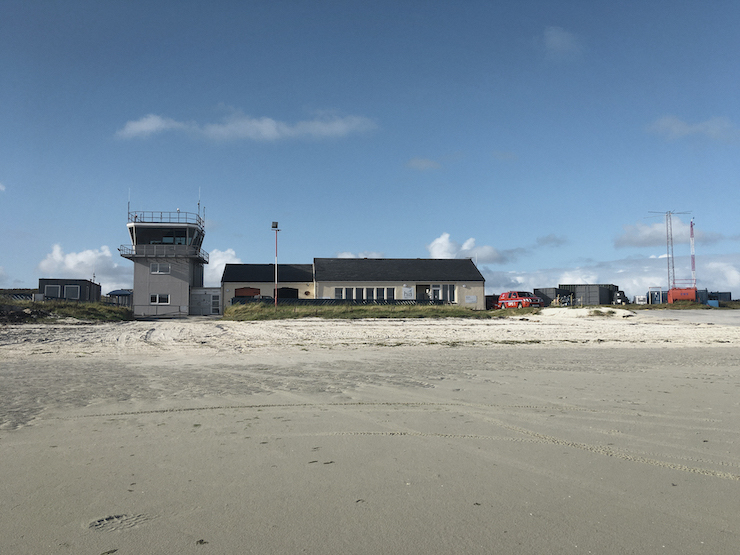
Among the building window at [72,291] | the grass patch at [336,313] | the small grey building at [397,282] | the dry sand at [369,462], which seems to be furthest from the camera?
the building window at [72,291]

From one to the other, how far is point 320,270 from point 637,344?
37.0 meters

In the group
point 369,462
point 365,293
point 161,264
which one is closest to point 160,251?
point 161,264

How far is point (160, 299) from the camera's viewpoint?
43.2 meters

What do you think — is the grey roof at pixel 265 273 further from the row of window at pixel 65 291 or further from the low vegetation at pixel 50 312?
the low vegetation at pixel 50 312

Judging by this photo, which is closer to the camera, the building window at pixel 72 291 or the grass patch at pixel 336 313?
the grass patch at pixel 336 313

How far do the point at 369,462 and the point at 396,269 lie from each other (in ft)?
150

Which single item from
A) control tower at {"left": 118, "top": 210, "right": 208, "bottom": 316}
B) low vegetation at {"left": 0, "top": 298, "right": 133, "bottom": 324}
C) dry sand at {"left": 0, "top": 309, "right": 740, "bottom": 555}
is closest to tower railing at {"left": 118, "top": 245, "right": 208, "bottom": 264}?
control tower at {"left": 118, "top": 210, "right": 208, "bottom": 316}

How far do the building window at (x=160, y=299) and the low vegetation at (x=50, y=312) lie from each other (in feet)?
48.2

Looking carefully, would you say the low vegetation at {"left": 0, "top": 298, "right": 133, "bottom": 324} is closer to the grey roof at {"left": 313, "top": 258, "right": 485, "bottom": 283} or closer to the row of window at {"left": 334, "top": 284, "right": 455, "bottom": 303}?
the row of window at {"left": 334, "top": 284, "right": 455, "bottom": 303}

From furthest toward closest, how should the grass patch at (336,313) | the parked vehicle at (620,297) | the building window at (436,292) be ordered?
the parked vehicle at (620,297)
the building window at (436,292)
the grass patch at (336,313)

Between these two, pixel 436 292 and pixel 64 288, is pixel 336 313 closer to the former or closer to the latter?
pixel 436 292

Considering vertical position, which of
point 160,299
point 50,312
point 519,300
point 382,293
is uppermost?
point 382,293

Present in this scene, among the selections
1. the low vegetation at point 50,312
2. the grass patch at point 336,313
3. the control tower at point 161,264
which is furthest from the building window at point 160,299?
the grass patch at point 336,313

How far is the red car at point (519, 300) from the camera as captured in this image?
3903 cm
